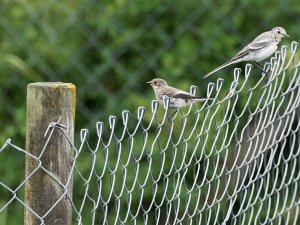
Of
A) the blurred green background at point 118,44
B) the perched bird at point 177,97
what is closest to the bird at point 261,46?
the blurred green background at point 118,44

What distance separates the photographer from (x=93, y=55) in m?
Result: 5.50

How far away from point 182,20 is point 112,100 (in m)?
0.65

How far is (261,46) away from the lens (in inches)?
200

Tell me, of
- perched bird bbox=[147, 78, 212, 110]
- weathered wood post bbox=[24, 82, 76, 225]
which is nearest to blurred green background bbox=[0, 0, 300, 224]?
perched bird bbox=[147, 78, 212, 110]

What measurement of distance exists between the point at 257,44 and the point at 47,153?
2866 mm

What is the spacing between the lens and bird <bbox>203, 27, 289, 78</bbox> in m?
4.95

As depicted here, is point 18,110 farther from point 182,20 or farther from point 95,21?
point 182,20

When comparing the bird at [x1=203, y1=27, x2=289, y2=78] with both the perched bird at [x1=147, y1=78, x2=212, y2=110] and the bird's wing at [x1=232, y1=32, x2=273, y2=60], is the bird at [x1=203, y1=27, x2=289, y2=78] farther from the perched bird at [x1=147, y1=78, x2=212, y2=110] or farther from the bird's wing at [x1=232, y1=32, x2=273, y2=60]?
the perched bird at [x1=147, y1=78, x2=212, y2=110]

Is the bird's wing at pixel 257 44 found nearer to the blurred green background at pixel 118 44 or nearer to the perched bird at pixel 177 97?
the blurred green background at pixel 118 44

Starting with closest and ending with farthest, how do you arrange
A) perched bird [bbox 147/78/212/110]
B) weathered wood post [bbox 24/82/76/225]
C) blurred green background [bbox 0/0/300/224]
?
weathered wood post [bbox 24/82/76/225]
perched bird [bbox 147/78/212/110]
blurred green background [bbox 0/0/300/224]

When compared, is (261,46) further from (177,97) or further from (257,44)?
(177,97)

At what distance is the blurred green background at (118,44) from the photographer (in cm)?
535

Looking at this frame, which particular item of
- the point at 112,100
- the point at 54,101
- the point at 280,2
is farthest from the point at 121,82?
the point at 54,101

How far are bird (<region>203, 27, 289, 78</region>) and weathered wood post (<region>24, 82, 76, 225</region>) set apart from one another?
2.58 meters
